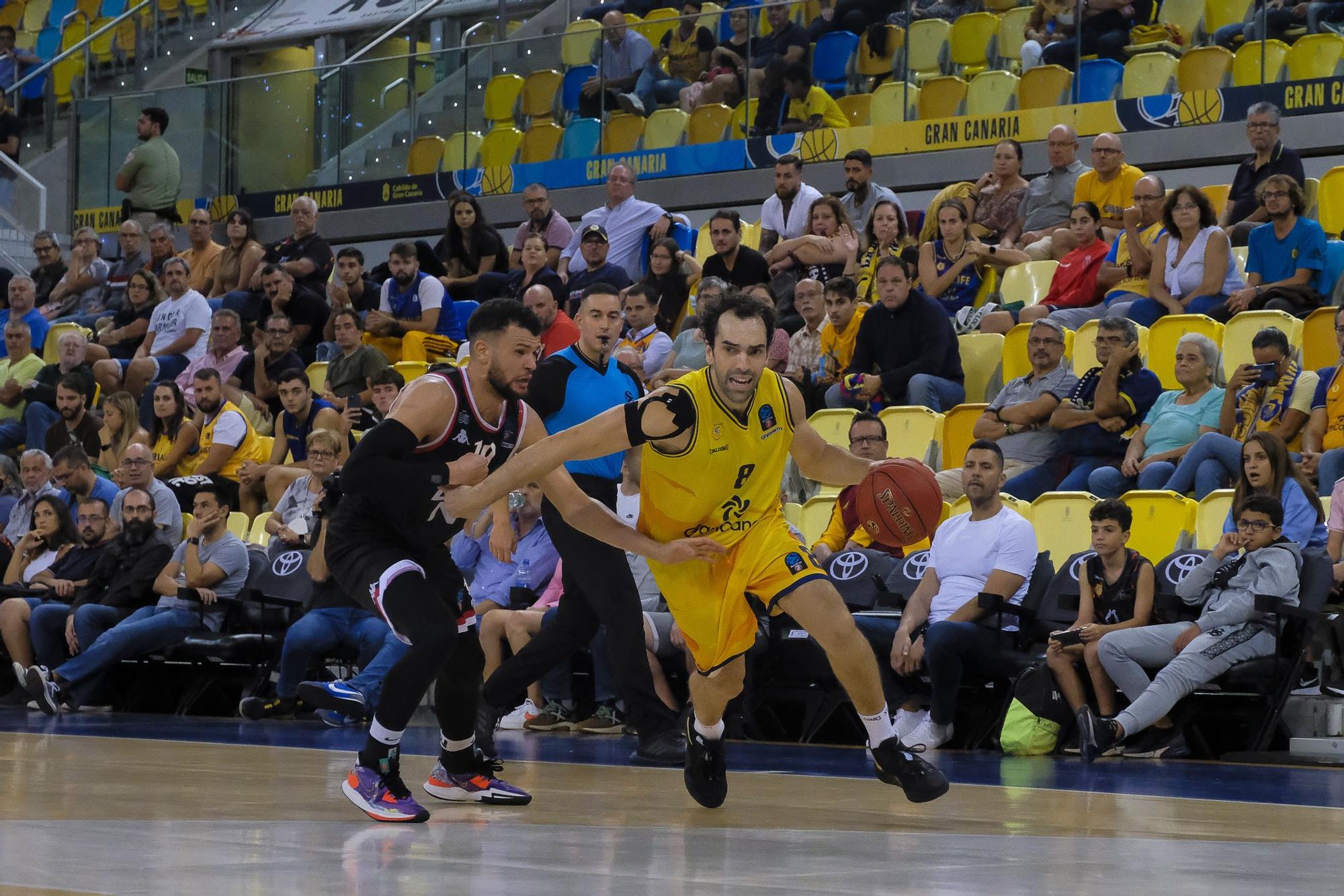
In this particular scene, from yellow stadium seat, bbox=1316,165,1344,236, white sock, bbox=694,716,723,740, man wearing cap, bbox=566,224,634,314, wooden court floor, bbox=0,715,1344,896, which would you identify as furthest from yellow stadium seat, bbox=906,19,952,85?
white sock, bbox=694,716,723,740

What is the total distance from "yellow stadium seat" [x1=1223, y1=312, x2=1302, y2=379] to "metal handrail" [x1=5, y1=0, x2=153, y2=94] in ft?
48.2

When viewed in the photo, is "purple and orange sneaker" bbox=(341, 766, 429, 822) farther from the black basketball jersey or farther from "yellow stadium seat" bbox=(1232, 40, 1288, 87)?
"yellow stadium seat" bbox=(1232, 40, 1288, 87)

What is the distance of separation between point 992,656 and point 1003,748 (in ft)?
1.51

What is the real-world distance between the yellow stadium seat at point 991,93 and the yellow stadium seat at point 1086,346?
157 inches

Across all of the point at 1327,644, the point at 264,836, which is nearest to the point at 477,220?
the point at 1327,644

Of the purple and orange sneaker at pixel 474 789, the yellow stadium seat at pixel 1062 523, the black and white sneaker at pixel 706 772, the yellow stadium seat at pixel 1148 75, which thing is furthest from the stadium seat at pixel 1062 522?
the yellow stadium seat at pixel 1148 75

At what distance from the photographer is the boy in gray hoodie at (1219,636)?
8.18 metres

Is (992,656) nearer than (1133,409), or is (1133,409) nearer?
(992,656)

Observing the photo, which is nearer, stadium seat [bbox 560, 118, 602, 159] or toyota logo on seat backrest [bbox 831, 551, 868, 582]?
toyota logo on seat backrest [bbox 831, 551, 868, 582]

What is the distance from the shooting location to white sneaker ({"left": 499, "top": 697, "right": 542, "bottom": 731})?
1041 centimetres

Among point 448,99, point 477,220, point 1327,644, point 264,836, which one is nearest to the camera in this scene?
point 264,836

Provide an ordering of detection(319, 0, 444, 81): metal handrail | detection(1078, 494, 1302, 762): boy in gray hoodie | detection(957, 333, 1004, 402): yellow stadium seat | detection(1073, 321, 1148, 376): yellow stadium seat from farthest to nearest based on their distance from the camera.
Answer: detection(319, 0, 444, 81): metal handrail < detection(957, 333, 1004, 402): yellow stadium seat < detection(1073, 321, 1148, 376): yellow stadium seat < detection(1078, 494, 1302, 762): boy in gray hoodie

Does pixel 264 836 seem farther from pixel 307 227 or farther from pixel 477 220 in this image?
pixel 307 227

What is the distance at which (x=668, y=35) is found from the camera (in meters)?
16.3
